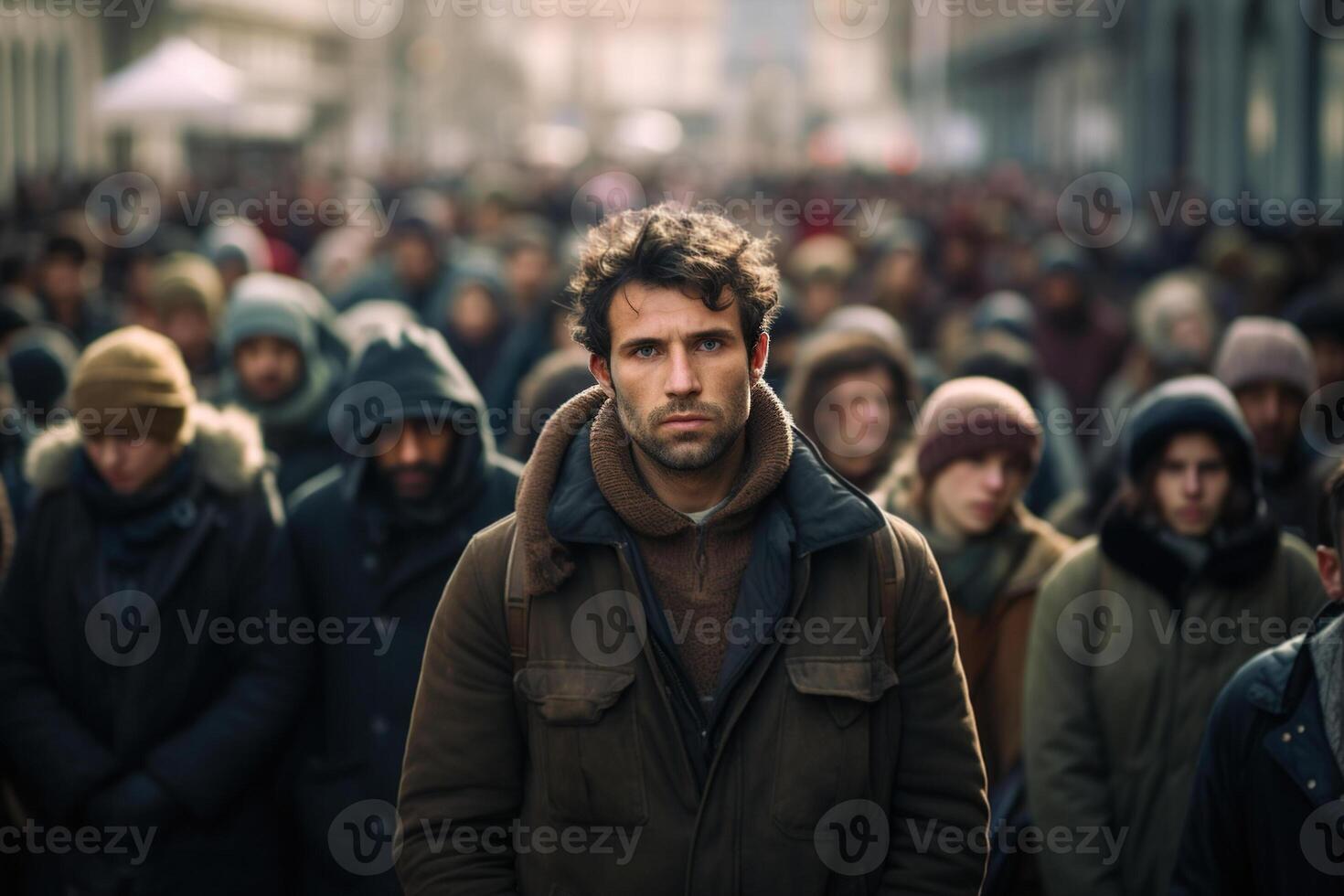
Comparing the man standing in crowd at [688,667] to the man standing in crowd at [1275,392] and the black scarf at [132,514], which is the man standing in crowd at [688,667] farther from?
the man standing in crowd at [1275,392]

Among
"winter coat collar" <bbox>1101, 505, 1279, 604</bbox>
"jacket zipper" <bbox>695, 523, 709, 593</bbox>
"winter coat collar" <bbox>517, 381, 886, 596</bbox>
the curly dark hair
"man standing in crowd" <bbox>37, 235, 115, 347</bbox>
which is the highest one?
"man standing in crowd" <bbox>37, 235, 115, 347</bbox>

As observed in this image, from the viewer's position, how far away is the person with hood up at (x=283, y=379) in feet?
22.6

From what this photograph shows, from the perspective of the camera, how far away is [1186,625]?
4.39 meters

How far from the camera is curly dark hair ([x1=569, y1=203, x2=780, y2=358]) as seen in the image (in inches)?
123

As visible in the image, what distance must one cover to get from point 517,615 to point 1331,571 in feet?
5.16

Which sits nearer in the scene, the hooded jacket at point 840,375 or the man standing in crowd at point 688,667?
the man standing in crowd at point 688,667

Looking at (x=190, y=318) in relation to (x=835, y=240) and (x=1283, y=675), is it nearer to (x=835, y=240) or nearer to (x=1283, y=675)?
(x=1283, y=675)

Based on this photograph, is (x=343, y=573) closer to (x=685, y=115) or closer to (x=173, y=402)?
(x=173, y=402)

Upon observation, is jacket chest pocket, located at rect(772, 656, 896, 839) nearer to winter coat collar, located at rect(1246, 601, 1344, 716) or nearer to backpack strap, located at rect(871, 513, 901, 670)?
backpack strap, located at rect(871, 513, 901, 670)

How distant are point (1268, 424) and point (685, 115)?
139m

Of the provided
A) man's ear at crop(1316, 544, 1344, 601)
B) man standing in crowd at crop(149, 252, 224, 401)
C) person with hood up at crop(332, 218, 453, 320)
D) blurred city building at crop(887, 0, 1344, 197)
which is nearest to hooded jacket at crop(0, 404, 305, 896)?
man's ear at crop(1316, 544, 1344, 601)

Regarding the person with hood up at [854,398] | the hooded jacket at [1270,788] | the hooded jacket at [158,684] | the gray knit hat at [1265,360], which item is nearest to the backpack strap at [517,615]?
the hooded jacket at [1270,788]

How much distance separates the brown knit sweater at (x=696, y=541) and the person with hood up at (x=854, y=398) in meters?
2.85

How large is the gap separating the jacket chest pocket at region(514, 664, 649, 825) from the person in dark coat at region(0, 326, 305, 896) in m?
1.85
